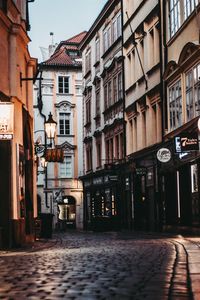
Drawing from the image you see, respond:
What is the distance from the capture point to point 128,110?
41.4 metres

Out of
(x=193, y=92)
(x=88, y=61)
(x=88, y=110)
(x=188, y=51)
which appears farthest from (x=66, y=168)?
(x=193, y=92)

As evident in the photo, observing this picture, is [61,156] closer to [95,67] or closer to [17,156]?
[17,156]

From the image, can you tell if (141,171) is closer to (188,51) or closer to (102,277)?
(188,51)

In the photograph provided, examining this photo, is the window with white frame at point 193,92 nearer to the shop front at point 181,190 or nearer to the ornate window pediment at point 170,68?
the shop front at point 181,190

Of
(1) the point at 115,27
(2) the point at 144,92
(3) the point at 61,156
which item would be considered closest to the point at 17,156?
(3) the point at 61,156

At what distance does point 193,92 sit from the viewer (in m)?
27.1

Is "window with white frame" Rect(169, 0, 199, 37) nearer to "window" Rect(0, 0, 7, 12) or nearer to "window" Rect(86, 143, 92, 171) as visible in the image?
"window" Rect(0, 0, 7, 12)

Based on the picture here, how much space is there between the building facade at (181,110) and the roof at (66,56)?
112 ft

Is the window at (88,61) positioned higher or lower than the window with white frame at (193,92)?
higher

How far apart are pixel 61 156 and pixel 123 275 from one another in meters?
19.2

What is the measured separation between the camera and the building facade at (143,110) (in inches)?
1364

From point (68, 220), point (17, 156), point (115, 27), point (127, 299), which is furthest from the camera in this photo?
point (68, 220)

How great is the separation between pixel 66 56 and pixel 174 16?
126 feet

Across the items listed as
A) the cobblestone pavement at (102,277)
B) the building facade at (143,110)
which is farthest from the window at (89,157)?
the cobblestone pavement at (102,277)
